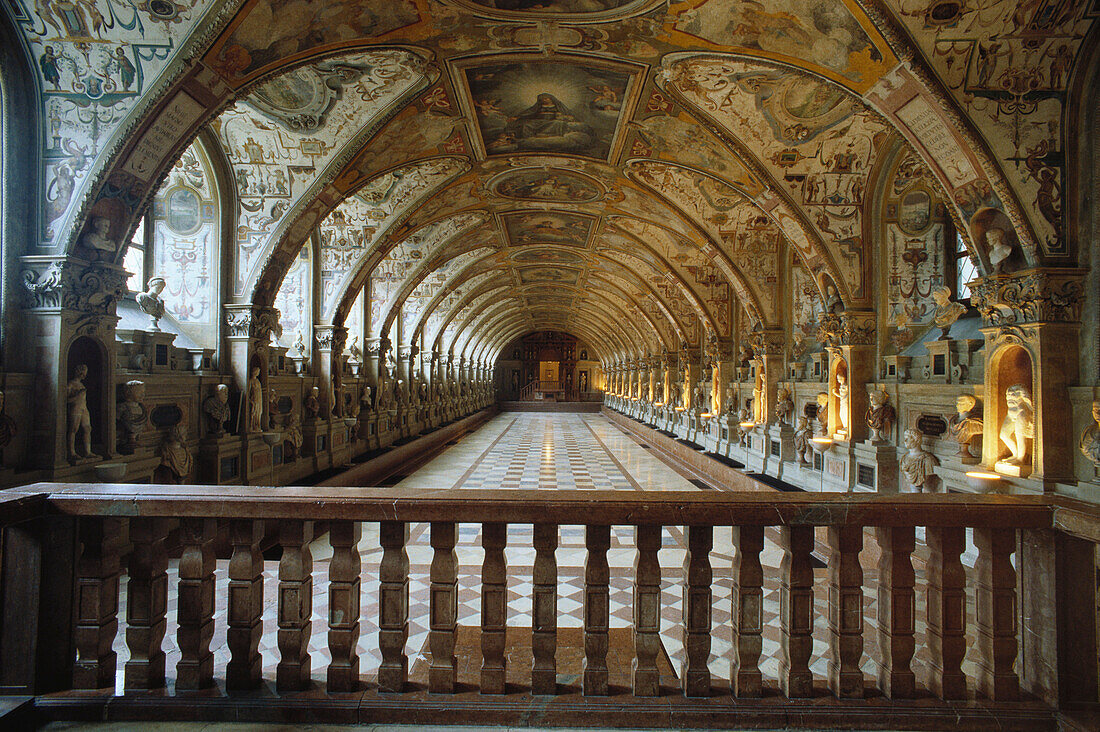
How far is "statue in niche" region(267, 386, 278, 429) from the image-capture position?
32.5ft

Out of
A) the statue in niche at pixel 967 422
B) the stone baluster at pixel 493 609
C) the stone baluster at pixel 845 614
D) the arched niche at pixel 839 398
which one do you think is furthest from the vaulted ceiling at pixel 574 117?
the stone baluster at pixel 493 609

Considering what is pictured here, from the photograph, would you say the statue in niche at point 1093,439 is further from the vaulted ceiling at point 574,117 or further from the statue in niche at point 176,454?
the statue in niche at point 176,454

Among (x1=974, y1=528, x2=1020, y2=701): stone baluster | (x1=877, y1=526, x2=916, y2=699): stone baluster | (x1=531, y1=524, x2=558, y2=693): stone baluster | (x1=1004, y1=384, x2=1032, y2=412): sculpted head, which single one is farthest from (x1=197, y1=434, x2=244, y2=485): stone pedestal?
(x1=1004, y1=384, x2=1032, y2=412): sculpted head

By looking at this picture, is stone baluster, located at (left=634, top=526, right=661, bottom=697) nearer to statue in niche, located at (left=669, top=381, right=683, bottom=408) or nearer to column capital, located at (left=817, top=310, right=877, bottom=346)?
column capital, located at (left=817, top=310, right=877, bottom=346)

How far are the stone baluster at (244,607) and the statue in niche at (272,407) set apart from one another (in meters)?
8.64

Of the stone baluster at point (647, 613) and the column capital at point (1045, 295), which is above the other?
the column capital at point (1045, 295)

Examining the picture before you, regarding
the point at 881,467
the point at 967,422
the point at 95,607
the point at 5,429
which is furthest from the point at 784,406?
the point at 5,429

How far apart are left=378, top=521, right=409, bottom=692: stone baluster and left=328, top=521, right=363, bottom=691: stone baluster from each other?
109 millimetres

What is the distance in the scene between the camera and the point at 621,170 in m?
11.3

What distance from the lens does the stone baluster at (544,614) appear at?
6.77 feet

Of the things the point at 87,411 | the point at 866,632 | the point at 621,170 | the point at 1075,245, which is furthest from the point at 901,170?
the point at 87,411

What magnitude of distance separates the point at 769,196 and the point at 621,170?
126 inches

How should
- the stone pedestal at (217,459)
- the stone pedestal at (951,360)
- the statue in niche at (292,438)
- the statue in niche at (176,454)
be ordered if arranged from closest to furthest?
1. the stone pedestal at (951,360)
2. the statue in niche at (176,454)
3. the stone pedestal at (217,459)
4. the statue in niche at (292,438)

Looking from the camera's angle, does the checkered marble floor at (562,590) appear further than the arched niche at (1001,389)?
No
